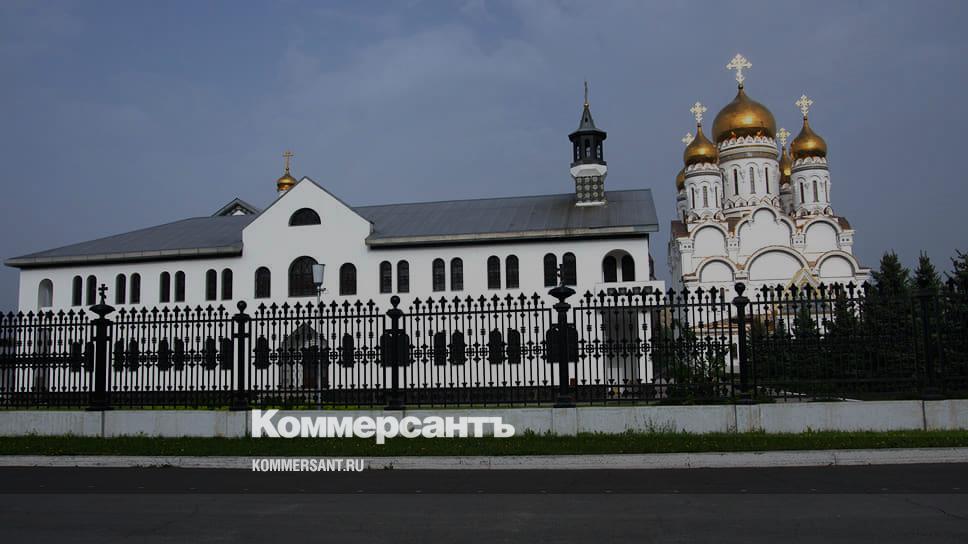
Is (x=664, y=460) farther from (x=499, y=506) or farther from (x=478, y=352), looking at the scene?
(x=478, y=352)

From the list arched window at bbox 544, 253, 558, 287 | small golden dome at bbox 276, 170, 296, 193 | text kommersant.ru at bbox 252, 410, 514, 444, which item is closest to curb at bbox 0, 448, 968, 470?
text kommersant.ru at bbox 252, 410, 514, 444

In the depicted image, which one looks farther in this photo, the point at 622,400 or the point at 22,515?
the point at 622,400

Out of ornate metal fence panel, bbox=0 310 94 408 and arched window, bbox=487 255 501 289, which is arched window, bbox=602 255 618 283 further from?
ornate metal fence panel, bbox=0 310 94 408

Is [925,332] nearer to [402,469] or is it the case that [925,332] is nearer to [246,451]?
[402,469]

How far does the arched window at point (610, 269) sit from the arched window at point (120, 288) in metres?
23.6

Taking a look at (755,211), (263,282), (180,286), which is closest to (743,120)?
(755,211)

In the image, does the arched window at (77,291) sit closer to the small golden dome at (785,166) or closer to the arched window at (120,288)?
the arched window at (120,288)

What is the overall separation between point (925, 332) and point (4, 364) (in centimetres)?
1744

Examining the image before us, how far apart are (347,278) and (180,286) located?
340 inches

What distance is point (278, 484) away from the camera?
33.6ft

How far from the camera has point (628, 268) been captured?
1419 inches

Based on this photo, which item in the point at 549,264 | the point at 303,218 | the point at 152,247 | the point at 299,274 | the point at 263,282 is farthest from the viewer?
the point at 152,247

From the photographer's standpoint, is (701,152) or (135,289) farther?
(701,152)

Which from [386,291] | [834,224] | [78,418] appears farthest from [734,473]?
[834,224]
